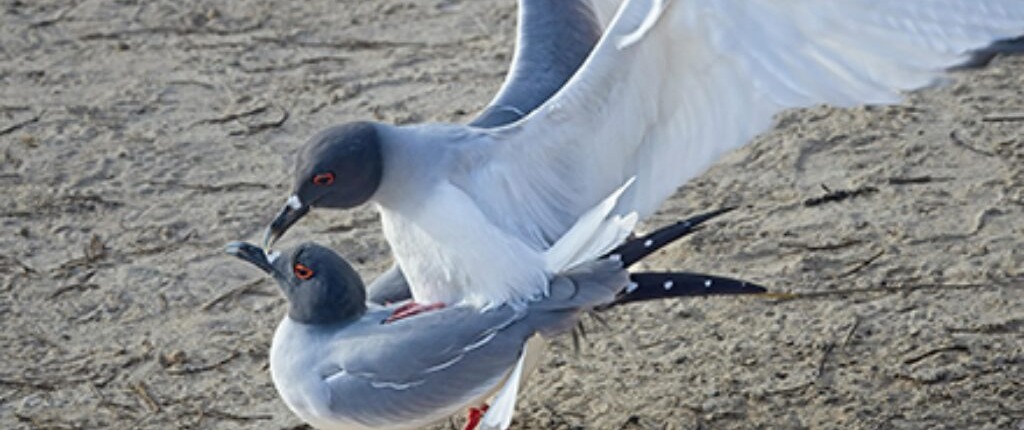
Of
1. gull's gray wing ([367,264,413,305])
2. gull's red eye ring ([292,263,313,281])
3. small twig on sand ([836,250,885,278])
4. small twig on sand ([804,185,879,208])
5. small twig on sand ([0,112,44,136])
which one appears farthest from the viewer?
small twig on sand ([0,112,44,136])

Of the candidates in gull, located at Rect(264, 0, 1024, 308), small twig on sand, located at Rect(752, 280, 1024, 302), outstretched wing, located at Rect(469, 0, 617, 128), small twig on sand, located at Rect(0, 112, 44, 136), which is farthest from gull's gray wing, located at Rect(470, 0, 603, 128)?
small twig on sand, located at Rect(0, 112, 44, 136)

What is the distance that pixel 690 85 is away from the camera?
361 centimetres

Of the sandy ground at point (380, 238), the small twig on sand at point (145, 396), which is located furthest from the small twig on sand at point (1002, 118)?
the small twig on sand at point (145, 396)

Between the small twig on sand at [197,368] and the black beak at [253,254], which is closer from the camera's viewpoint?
the black beak at [253,254]

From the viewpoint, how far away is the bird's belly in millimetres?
3582

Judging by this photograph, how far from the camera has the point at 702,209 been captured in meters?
4.75

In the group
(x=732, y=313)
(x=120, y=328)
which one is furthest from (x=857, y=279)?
(x=120, y=328)

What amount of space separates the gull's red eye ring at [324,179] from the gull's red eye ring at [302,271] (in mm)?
171

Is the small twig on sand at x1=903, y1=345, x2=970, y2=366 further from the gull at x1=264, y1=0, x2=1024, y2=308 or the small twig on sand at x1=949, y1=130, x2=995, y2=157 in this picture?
the small twig on sand at x1=949, y1=130, x2=995, y2=157

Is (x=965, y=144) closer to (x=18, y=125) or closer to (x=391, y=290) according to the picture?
(x=391, y=290)

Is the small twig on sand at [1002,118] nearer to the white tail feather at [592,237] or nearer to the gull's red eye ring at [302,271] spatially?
the white tail feather at [592,237]

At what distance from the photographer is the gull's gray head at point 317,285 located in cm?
365

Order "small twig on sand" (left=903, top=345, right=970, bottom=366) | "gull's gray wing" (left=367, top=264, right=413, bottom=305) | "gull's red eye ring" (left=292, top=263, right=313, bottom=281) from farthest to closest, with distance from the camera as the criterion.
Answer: "small twig on sand" (left=903, top=345, right=970, bottom=366)
"gull's gray wing" (left=367, top=264, right=413, bottom=305)
"gull's red eye ring" (left=292, top=263, right=313, bottom=281)

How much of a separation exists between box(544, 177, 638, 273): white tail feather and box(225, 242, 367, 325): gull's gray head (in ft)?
1.21
